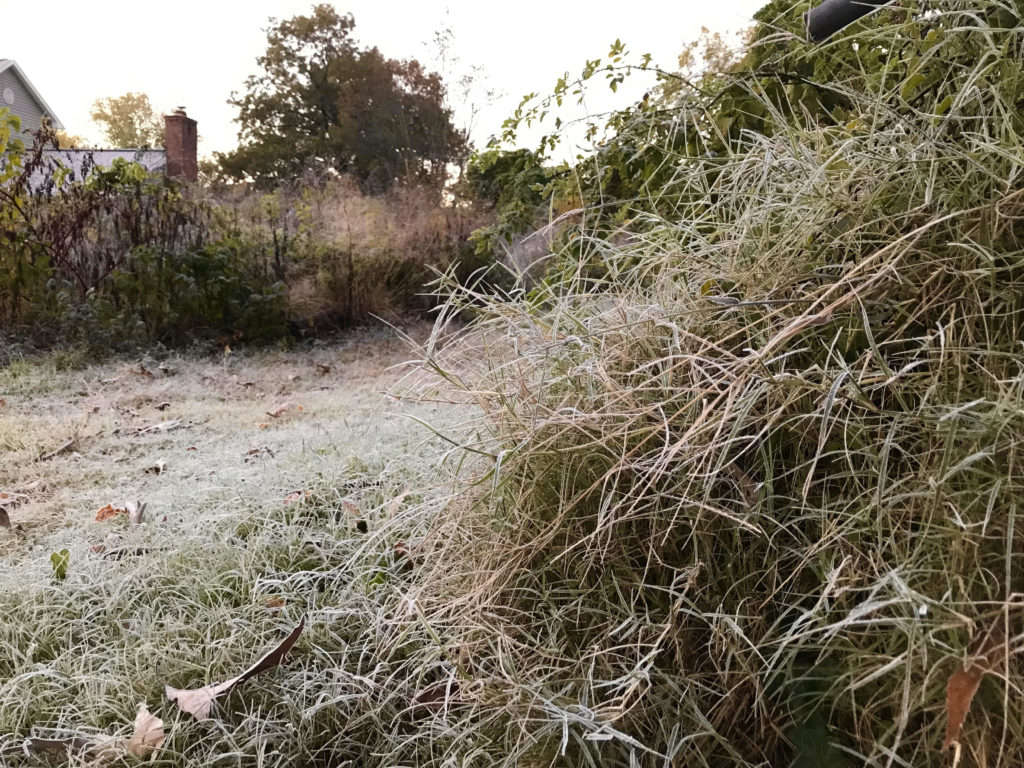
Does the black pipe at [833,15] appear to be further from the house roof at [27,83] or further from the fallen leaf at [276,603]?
the house roof at [27,83]

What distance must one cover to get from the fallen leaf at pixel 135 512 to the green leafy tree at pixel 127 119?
25531mm

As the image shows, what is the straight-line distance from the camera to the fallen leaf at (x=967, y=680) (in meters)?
0.53

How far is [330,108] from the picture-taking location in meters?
18.9

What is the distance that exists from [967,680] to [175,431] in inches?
118

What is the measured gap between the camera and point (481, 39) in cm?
1148

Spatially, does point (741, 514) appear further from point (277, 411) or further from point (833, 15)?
point (277, 411)

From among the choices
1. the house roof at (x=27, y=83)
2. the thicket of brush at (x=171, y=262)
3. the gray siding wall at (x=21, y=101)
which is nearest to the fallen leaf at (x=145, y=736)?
the thicket of brush at (x=171, y=262)

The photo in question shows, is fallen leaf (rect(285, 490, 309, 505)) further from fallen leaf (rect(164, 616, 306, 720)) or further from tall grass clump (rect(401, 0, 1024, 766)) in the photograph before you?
tall grass clump (rect(401, 0, 1024, 766))

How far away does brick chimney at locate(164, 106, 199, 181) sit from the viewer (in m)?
14.2

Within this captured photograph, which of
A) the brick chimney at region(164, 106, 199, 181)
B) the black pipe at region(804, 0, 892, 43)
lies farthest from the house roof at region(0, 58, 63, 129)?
the black pipe at region(804, 0, 892, 43)

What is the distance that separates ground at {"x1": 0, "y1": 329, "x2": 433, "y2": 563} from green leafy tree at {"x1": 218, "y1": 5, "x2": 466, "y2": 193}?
38.7 feet

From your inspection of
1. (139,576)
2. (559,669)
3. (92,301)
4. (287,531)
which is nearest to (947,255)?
(559,669)

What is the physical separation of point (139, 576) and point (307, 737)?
0.61 metres

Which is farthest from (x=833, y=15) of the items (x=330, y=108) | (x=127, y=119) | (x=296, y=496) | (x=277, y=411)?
(x=127, y=119)
